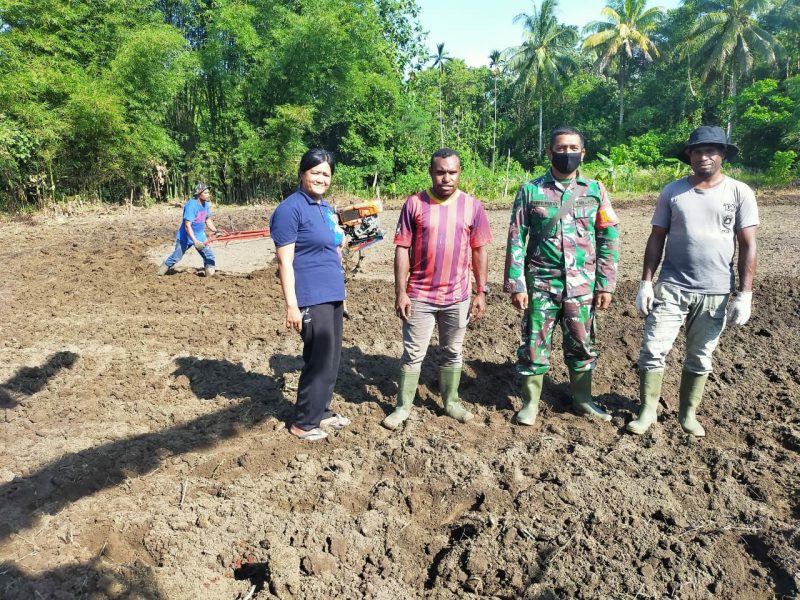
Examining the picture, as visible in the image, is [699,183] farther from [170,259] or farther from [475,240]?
[170,259]

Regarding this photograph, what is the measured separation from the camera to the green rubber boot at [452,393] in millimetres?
3734

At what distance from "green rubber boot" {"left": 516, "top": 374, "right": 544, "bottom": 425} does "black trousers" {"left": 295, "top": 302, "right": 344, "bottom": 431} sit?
1.21 meters

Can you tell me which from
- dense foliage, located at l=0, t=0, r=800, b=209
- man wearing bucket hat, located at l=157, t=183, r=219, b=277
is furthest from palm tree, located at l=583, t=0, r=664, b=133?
man wearing bucket hat, located at l=157, t=183, r=219, b=277

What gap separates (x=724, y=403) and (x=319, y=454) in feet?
9.02

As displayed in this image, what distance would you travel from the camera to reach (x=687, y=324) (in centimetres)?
354

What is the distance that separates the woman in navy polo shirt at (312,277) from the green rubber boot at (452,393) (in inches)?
28.0

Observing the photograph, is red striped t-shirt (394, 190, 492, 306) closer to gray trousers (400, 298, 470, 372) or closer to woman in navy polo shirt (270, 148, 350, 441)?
gray trousers (400, 298, 470, 372)

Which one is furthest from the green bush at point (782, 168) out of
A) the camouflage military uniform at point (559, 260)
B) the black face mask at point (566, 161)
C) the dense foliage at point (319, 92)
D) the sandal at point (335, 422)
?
the sandal at point (335, 422)

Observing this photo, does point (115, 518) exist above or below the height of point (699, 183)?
below

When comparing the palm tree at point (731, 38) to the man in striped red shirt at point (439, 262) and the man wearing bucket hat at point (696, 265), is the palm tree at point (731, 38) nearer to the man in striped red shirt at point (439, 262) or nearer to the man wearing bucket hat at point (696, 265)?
the man wearing bucket hat at point (696, 265)

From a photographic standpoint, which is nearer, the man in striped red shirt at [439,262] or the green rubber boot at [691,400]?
the man in striped red shirt at [439,262]

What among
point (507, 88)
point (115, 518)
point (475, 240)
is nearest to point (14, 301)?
Result: point (115, 518)

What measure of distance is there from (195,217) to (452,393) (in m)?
5.29

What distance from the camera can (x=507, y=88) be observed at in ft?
130
